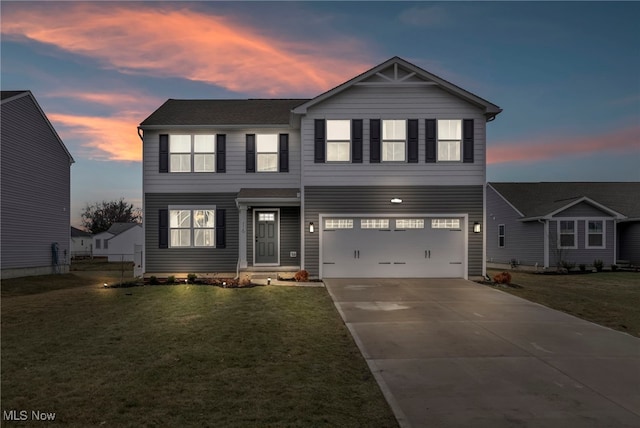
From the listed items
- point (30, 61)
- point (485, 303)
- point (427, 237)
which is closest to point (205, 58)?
point (30, 61)

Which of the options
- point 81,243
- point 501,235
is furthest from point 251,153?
point 81,243

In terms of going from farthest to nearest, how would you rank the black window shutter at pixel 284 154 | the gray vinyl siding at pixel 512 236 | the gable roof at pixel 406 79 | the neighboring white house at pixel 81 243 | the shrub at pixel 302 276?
the neighboring white house at pixel 81 243 → the gray vinyl siding at pixel 512 236 → the black window shutter at pixel 284 154 → the gable roof at pixel 406 79 → the shrub at pixel 302 276

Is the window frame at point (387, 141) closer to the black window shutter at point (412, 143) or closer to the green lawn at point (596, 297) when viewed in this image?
the black window shutter at point (412, 143)

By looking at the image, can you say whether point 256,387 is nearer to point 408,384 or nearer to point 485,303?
point 408,384

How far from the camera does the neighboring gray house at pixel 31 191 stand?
2017 cm

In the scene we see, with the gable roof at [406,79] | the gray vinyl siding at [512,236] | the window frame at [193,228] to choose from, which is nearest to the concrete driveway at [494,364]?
the gable roof at [406,79]

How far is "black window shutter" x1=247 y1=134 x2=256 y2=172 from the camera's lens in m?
18.5

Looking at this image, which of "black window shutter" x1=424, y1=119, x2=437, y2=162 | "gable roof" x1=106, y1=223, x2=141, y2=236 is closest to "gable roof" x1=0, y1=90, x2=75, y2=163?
"black window shutter" x1=424, y1=119, x2=437, y2=162

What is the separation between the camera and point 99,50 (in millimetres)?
18062

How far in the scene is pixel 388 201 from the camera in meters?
17.2

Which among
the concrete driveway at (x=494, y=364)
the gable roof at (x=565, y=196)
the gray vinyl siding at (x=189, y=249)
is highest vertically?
the gable roof at (x=565, y=196)

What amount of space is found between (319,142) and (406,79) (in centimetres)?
411

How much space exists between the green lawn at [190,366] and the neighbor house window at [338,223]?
5.63 meters

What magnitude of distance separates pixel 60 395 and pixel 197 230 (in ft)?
43.6
